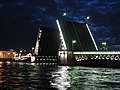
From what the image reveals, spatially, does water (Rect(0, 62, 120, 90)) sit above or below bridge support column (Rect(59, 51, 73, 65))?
below

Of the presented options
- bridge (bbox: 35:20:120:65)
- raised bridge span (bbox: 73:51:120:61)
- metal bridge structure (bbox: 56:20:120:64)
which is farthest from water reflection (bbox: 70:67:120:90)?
metal bridge structure (bbox: 56:20:120:64)

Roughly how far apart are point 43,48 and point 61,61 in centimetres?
3249

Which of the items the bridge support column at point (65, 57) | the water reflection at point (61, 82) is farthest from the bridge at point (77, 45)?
the water reflection at point (61, 82)

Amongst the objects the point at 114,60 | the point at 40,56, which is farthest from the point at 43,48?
the point at 114,60

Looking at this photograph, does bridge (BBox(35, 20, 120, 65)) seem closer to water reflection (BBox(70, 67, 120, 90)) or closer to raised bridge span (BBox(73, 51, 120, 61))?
raised bridge span (BBox(73, 51, 120, 61))

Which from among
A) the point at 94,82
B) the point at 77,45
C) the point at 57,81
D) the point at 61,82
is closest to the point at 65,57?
the point at 77,45

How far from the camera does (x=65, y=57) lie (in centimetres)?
9400

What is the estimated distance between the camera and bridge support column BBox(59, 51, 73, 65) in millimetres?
93731

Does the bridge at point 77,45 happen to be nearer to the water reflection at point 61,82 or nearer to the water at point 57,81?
the water at point 57,81

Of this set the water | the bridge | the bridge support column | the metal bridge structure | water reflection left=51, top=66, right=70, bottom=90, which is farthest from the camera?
the bridge support column

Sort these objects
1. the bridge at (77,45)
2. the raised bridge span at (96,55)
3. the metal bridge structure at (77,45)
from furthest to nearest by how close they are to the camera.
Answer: the metal bridge structure at (77,45)
the bridge at (77,45)
the raised bridge span at (96,55)

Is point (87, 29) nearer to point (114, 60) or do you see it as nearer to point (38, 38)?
point (114, 60)

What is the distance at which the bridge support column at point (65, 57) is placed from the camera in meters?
93.7

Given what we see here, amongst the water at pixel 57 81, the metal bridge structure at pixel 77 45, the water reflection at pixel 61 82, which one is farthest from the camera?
the metal bridge structure at pixel 77 45
